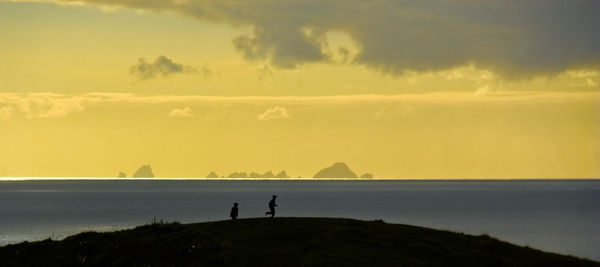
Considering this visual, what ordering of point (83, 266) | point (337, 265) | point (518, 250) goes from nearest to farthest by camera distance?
point (337, 265)
point (83, 266)
point (518, 250)

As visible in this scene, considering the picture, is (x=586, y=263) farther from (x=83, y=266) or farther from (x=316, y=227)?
(x=83, y=266)

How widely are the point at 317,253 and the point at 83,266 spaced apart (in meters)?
14.3

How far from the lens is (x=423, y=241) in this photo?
5419cm

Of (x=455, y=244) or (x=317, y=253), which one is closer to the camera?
(x=317, y=253)

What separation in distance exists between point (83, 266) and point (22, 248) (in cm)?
751

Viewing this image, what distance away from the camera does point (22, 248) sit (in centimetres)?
5712

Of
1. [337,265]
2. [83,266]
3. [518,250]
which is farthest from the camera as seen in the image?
[518,250]

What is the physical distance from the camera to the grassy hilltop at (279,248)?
4975cm

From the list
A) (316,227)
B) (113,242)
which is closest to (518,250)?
(316,227)

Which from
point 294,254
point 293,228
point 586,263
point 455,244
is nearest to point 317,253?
point 294,254

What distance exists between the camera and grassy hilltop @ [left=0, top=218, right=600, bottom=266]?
49750 mm

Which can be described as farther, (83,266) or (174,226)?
(174,226)

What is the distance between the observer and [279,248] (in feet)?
168

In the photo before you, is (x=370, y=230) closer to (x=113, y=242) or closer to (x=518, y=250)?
(x=518, y=250)
